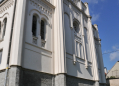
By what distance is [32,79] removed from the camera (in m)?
10.7

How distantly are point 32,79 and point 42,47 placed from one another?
313 centimetres

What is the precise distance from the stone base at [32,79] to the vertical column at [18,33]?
0.75m

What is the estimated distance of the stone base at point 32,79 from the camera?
30.1ft

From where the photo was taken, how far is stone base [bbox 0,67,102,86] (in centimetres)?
917

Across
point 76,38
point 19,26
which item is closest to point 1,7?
point 19,26

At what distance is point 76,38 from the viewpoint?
55.8ft

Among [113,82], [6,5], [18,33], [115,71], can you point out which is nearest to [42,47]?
[18,33]

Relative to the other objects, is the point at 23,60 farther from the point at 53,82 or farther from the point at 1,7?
the point at 1,7

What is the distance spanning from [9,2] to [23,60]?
629 cm

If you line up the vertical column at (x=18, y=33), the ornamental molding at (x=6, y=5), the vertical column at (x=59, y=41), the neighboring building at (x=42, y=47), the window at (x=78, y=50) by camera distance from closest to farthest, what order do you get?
the vertical column at (x=18, y=33), the neighboring building at (x=42, y=47), the vertical column at (x=59, y=41), the ornamental molding at (x=6, y=5), the window at (x=78, y=50)

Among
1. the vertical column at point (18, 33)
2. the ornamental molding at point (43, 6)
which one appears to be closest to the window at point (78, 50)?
the ornamental molding at point (43, 6)

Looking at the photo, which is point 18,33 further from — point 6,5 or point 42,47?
point 6,5

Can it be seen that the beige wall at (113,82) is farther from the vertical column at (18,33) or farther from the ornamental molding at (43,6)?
the vertical column at (18,33)

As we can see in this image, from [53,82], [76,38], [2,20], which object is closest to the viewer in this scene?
[53,82]
